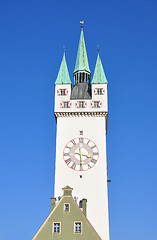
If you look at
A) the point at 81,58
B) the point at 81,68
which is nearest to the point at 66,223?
the point at 81,68

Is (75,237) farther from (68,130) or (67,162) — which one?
(68,130)

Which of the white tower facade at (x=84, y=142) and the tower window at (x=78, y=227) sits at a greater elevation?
the white tower facade at (x=84, y=142)

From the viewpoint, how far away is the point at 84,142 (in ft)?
135

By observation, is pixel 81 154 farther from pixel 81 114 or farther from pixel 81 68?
pixel 81 68

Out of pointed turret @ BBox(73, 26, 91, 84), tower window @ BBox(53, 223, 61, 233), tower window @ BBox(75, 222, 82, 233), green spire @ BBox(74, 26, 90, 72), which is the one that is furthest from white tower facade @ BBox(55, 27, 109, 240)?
tower window @ BBox(53, 223, 61, 233)

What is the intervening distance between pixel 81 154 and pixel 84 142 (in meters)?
1.23

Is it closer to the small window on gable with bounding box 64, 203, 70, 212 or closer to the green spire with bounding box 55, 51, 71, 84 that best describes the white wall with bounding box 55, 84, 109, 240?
the green spire with bounding box 55, 51, 71, 84

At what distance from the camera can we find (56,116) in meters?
42.2

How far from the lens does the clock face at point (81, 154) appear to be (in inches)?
1580

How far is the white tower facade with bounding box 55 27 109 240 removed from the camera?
38.9m

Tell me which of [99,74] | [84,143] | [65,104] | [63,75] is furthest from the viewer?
[63,75]

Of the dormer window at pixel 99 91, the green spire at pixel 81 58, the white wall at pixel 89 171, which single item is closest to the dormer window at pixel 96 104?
the white wall at pixel 89 171

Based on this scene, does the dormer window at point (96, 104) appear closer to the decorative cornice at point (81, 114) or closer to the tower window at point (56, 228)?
the decorative cornice at point (81, 114)

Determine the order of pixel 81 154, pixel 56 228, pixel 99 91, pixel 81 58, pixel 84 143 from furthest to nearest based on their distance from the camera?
pixel 81 58 → pixel 99 91 → pixel 84 143 → pixel 81 154 → pixel 56 228
